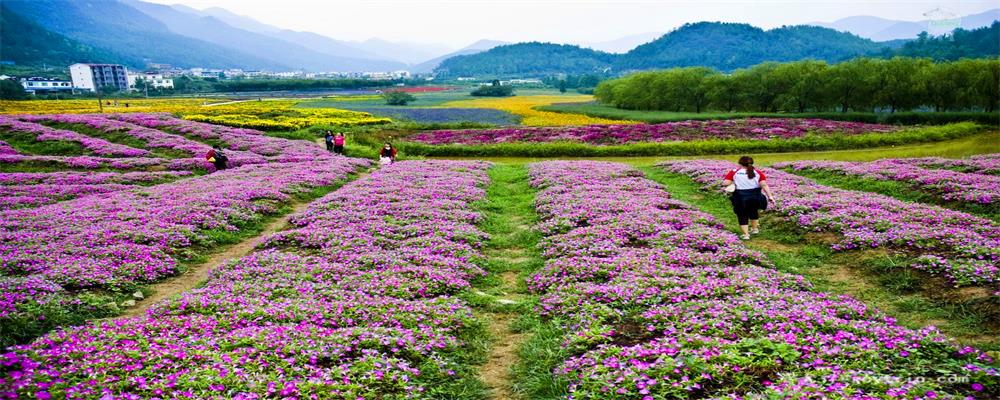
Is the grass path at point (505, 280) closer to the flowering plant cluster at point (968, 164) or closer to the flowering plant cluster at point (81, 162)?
the flowering plant cluster at point (968, 164)

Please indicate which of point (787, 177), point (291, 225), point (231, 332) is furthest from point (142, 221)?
point (787, 177)

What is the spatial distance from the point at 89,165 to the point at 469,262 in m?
35.4

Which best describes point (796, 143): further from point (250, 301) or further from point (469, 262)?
point (250, 301)

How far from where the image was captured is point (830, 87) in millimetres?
86062

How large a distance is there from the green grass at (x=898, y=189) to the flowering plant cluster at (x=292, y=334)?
58.8ft

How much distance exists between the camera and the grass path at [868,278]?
30.2 ft

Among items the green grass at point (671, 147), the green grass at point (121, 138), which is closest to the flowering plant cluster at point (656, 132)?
the green grass at point (671, 147)

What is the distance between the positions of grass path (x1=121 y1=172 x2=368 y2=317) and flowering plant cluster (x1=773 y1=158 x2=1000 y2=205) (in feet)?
83.4

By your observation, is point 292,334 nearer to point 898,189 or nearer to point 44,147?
point 898,189

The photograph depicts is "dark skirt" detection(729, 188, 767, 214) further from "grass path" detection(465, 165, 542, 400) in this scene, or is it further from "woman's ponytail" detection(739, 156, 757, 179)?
"grass path" detection(465, 165, 542, 400)

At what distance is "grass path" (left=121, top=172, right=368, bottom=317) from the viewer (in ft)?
39.6

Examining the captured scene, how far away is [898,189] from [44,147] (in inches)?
2313

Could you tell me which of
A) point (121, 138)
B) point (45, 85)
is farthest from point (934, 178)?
point (45, 85)

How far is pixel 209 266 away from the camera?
15.1 m
